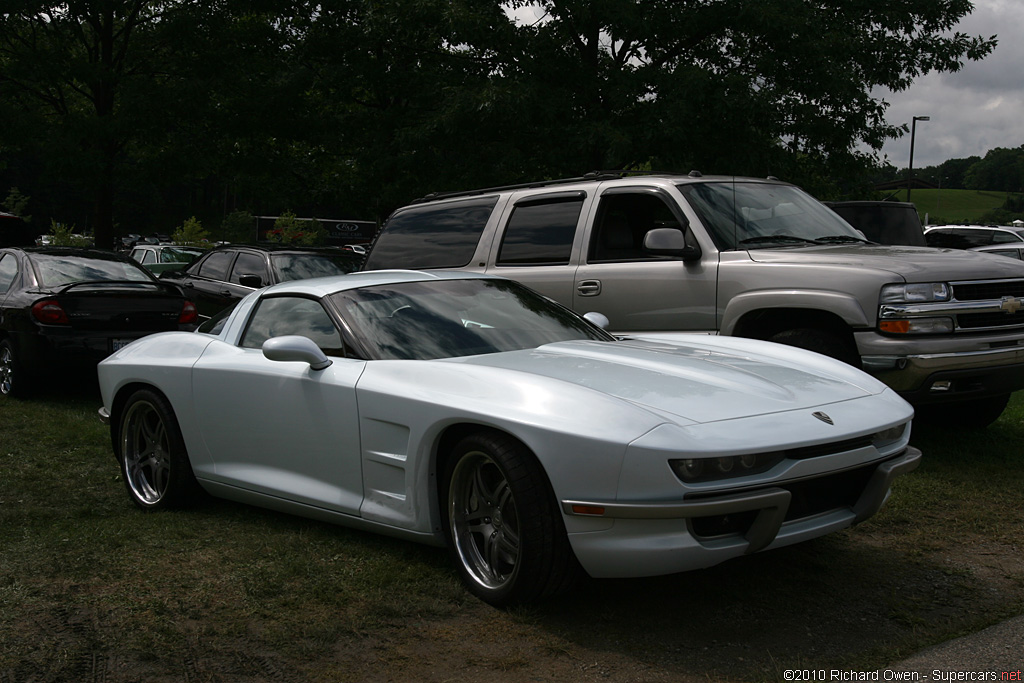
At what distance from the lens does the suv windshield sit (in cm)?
681

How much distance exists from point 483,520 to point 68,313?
6721 millimetres

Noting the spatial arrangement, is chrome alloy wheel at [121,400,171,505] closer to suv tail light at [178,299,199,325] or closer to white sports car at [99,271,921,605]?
white sports car at [99,271,921,605]

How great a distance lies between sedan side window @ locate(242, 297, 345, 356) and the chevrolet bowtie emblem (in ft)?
13.5

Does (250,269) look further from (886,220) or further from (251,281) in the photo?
(886,220)

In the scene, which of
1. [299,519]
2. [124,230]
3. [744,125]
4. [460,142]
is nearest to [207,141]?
[460,142]

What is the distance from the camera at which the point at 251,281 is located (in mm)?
11594

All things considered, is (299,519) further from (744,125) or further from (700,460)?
(744,125)

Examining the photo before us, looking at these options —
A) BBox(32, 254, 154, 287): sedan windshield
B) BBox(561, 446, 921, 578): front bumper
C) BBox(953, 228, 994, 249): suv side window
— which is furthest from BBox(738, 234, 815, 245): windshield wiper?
BBox(953, 228, 994, 249): suv side window

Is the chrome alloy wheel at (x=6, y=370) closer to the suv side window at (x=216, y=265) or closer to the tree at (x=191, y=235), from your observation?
the suv side window at (x=216, y=265)

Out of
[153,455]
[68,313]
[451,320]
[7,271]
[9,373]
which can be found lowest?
[9,373]

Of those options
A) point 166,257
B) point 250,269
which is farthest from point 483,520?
point 166,257

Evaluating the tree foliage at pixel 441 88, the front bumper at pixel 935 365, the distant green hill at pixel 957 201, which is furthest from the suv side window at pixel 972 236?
the distant green hill at pixel 957 201

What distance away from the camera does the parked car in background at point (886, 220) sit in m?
12.4

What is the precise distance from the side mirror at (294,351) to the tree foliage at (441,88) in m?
9.59
